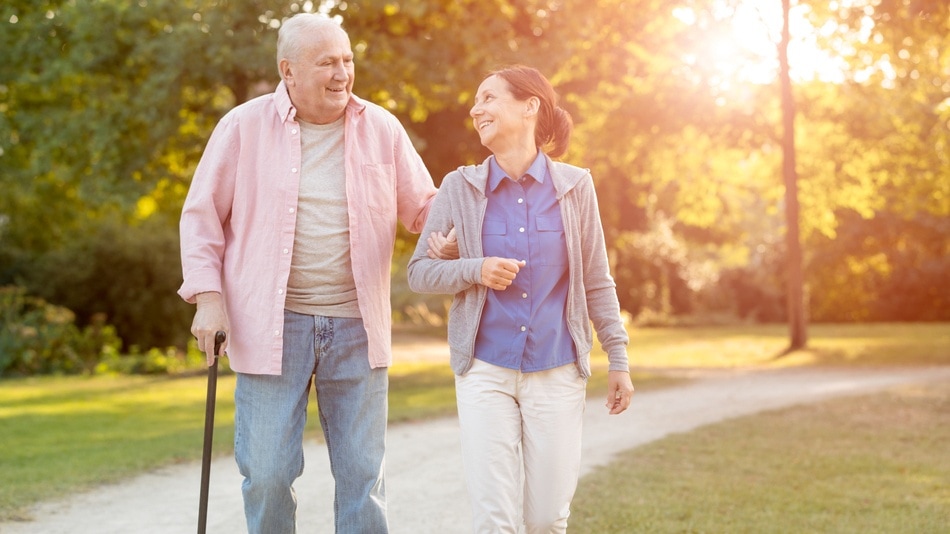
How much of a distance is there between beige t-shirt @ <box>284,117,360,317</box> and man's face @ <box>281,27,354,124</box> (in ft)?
0.68

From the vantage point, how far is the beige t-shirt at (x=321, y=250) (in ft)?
13.0

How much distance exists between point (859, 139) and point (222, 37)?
462 inches

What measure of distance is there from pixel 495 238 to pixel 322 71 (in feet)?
2.71

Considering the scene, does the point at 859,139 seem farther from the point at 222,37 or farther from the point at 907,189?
the point at 222,37

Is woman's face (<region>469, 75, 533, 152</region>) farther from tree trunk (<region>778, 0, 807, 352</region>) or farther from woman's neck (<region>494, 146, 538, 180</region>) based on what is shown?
tree trunk (<region>778, 0, 807, 352</region>)

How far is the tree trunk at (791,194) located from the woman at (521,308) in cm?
1590

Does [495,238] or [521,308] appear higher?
[495,238]

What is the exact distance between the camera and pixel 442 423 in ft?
35.1

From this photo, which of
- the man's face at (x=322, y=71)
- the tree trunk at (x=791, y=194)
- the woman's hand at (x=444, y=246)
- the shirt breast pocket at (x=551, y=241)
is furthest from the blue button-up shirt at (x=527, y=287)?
the tree trunk at (x=791, y=194)

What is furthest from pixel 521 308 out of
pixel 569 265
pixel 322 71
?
pixel 322 71

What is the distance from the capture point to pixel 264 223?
3.93 metres

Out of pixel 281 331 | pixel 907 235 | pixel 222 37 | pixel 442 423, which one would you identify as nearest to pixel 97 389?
pixel 222 37

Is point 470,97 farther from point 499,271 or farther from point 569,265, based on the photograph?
point 499,271

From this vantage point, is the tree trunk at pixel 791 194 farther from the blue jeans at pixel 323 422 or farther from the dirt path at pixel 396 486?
the blue jeans at pixel 323 422
